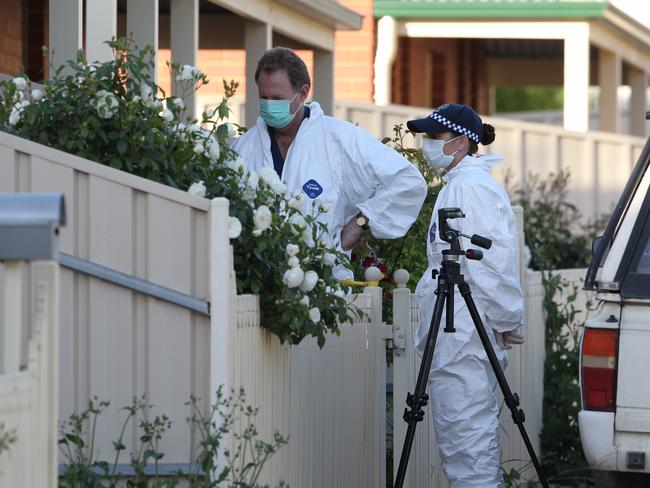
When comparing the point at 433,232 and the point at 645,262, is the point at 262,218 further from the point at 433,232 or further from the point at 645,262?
the point at 645,262

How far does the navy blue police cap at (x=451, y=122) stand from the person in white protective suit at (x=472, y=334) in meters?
0.19

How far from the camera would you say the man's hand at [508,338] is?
248 inches

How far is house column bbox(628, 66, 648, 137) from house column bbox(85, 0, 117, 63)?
576 inches

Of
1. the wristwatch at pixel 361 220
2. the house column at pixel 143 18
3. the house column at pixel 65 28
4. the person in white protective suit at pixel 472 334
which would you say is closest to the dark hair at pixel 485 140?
the person in white protective suit at pixel 472 334

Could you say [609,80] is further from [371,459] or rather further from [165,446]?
[165,446]

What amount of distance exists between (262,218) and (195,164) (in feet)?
1.54

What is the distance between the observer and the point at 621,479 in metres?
5.06

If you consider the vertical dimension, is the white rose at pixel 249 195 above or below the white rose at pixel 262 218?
above

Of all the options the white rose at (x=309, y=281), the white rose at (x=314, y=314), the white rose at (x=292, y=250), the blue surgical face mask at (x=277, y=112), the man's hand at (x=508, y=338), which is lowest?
the man's hand at (x=508, y=338)

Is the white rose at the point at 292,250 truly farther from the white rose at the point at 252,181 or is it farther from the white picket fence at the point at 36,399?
the white picket fence at the point at 36,399

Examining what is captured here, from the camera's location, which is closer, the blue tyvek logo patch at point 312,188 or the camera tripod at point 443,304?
the camera tripod at point 443,304

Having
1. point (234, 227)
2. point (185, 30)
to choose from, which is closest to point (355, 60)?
point (185, 30)

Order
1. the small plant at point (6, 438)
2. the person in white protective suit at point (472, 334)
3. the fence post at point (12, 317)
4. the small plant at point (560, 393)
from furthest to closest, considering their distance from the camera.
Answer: the small plant at point (560, 393)
the person in white protective suit at point (472, 334)
the fence post at point (12, 317)
the small plant at point (6, 438)

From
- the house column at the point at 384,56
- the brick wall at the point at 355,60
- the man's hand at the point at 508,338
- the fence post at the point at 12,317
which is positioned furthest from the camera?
the brick wall at the point at 355,60
